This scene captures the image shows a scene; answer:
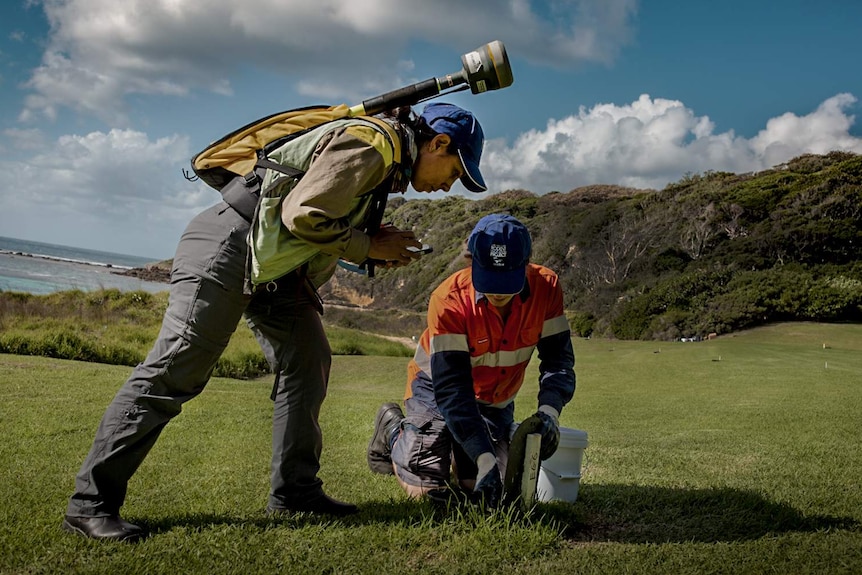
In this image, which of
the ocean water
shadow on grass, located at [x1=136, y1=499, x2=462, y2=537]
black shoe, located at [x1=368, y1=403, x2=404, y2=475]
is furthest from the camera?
the ocean water

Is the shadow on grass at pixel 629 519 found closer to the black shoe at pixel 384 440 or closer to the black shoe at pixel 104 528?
the black shoe at pixel 104 528

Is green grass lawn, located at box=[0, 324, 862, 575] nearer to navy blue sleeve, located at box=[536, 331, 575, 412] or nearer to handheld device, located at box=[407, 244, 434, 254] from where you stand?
navy blue sleeve, located at box=[536, 331, 575, 412]

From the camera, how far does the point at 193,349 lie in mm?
3064

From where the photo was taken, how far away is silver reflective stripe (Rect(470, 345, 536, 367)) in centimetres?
385

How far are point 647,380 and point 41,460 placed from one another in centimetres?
1029

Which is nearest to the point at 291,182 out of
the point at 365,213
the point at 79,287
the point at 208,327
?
the point at 365,213

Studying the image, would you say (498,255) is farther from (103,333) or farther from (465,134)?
(103,333)

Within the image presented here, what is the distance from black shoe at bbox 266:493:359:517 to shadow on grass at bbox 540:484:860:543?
0.97m

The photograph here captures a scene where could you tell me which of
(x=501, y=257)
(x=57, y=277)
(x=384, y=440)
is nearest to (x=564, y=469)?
(x=501, y=257)

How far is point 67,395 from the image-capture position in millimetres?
7375

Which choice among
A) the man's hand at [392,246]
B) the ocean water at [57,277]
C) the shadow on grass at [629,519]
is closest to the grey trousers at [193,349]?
the shadow on grass at [629,519]

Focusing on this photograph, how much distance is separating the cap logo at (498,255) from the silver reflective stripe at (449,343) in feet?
1.46

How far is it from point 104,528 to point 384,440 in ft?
6.64

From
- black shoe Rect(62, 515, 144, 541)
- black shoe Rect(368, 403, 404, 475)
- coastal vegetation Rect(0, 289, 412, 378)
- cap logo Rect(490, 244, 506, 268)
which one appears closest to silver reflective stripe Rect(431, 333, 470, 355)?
cap logo Rect(490, 244, 506, 268)
